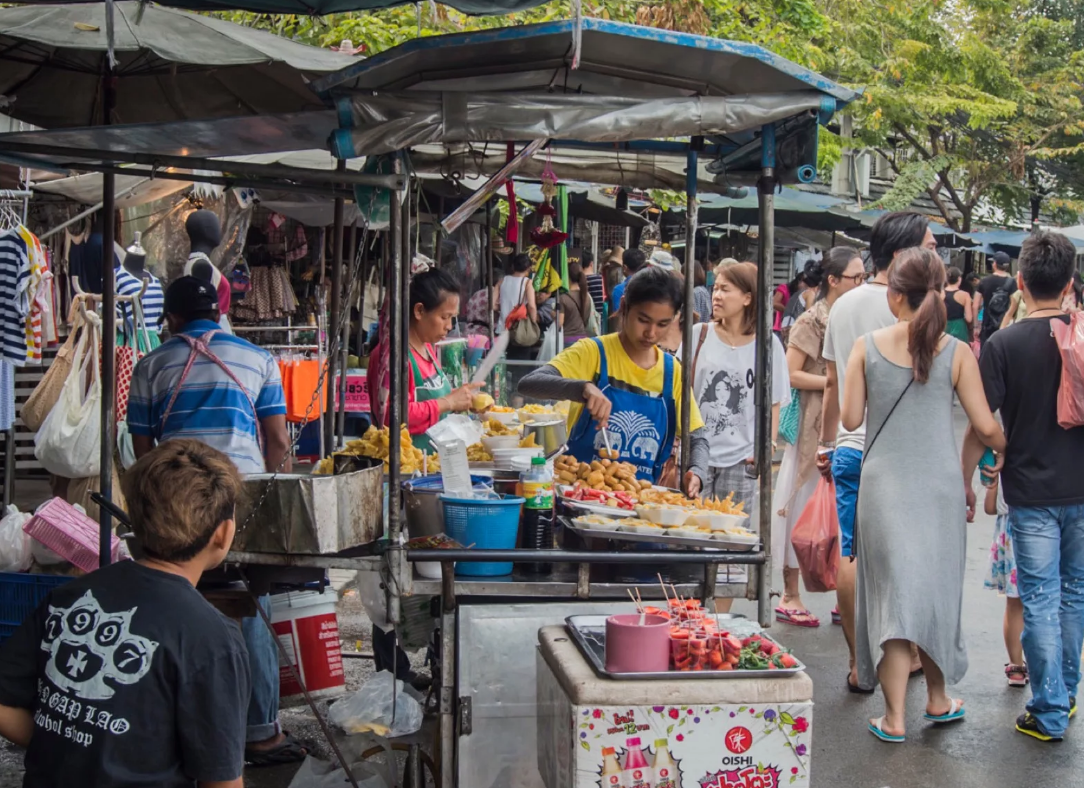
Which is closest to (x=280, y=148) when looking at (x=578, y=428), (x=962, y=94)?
(x=578, y=428)

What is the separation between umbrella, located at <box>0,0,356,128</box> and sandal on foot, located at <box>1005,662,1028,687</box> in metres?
4.56

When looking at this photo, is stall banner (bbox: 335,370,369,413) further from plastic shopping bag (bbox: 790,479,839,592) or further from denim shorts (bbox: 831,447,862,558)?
denim shorts (bbox: 831,447,862,558)

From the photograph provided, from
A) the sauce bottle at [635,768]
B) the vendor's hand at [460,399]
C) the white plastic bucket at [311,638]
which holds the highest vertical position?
the vendor's hand at [460,399]

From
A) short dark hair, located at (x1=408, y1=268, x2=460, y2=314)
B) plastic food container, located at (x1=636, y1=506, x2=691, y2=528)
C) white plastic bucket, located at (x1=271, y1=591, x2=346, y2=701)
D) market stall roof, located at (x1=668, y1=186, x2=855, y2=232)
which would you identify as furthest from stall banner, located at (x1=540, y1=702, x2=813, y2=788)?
market stall roof, located at (x1=668, y1=186, x2=855, y2=232)

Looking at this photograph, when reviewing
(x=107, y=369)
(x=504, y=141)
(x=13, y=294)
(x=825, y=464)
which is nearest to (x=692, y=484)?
(x=825, y=464)

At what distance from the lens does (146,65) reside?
6.34 meters

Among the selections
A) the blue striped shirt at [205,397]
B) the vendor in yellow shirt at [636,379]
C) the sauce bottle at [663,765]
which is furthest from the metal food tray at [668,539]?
the blue striped shirt at [205,397]

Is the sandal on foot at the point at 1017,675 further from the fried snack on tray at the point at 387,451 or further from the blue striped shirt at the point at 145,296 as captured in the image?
the blue striped shirt at the point at 145,296

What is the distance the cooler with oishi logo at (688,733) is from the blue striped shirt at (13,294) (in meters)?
5.49

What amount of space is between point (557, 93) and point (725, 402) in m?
2.95

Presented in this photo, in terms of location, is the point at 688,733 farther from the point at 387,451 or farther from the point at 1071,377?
the point at 1071,377

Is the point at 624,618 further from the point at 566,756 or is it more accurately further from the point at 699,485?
the point at 699,485

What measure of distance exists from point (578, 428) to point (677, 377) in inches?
20.0

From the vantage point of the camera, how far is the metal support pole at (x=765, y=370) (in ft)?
13.3
